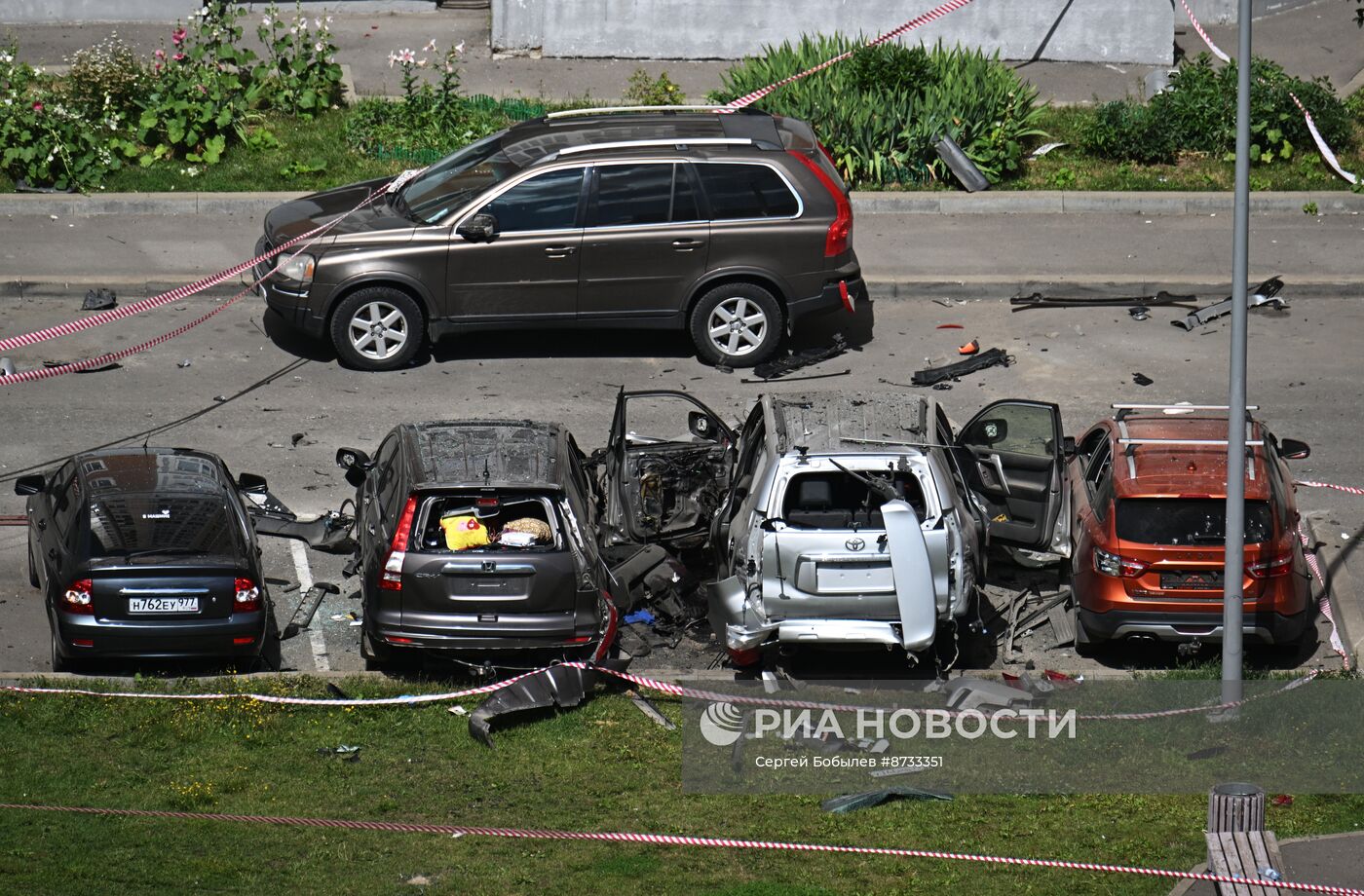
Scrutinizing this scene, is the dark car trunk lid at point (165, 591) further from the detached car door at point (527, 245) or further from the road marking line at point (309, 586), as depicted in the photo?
the detached car door at point (527, 245)

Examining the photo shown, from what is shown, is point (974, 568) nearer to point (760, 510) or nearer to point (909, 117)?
point (760, 510)

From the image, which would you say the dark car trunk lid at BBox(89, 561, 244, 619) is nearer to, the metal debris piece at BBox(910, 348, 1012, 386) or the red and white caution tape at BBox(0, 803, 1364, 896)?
the red and white caution tape at BBox(0, 803, 1364, 896)

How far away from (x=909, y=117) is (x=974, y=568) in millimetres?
10612

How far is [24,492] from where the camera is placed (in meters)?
12.8

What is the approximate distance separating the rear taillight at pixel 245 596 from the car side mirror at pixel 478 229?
575cm

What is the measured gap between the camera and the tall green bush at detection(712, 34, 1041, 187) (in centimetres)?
2117

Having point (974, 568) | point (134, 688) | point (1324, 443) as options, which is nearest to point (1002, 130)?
point (1324, 443)

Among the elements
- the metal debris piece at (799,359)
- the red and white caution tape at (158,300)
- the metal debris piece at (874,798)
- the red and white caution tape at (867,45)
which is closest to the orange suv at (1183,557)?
the metal debris piece at (874,798)

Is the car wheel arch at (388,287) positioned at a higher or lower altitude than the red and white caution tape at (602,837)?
higher

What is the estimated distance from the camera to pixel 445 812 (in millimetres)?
9781

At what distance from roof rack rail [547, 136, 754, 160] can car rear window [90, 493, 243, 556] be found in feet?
19.2

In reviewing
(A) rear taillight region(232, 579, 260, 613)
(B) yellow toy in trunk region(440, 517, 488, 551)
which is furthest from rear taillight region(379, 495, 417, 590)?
(A) rear taillight region(232, 579, 260, 613)

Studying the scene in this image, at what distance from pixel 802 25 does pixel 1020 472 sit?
12300 mm

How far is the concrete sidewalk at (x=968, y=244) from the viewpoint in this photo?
1900 cm
